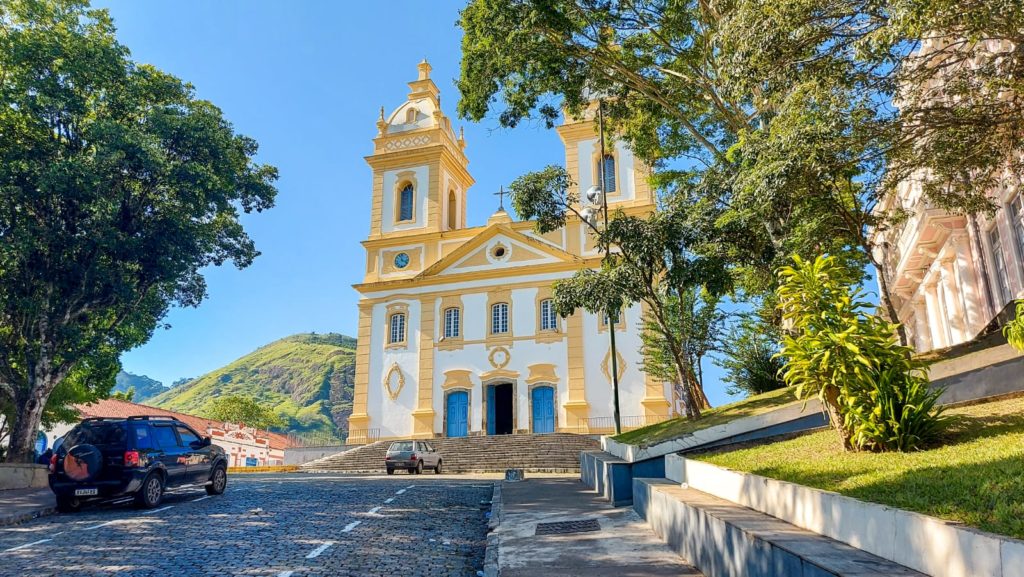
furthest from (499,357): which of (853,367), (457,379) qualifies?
(853,367)

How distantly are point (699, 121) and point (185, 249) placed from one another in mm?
13625

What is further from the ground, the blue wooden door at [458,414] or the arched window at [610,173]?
the arched window at [610,173]

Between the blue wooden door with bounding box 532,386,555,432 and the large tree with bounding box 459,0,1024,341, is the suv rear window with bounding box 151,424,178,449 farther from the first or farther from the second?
the blue wooden door with bounding box 532,386,555,432

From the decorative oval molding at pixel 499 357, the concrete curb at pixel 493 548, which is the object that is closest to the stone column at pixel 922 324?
the decorative oval molding at pixel 499 357

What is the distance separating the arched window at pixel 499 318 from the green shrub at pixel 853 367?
84.4 ft

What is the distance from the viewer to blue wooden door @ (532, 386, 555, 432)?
30891 millimetres

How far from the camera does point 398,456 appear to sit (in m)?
22.5

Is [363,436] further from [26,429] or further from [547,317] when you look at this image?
[26,429]

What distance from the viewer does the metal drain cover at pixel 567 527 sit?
8273mm

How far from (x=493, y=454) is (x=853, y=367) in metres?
21.7

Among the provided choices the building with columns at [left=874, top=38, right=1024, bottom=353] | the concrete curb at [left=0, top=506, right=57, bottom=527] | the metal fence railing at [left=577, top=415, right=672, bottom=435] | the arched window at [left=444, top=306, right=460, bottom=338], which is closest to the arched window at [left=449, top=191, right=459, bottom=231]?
the arched window at [left=444, top=306, right=460, bottom=338]

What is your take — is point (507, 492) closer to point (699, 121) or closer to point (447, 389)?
point (699, 121)

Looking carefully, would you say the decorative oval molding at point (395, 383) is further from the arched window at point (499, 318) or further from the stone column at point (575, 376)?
the stone column at point (575, 376)

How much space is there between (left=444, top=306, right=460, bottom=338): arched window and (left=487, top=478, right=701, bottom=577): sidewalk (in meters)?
22.4
